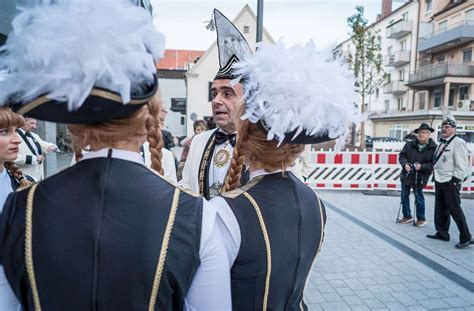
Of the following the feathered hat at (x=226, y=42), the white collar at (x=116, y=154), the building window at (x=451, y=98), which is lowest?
the white collar at (x=116, y=154)

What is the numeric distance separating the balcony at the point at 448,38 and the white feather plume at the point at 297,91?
108 feet

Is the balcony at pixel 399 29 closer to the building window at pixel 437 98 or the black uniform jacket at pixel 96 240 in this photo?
the building window at pixel 437 98

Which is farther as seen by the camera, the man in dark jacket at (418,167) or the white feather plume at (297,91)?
the man in dark jacket at (418,167)

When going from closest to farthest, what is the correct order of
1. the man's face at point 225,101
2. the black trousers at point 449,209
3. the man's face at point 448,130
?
the man's face at point 225,101
the black trousers at point 449,209
the man's face at point 448,130

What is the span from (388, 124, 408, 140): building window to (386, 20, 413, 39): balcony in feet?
30.3

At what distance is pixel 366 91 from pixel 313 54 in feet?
73.6

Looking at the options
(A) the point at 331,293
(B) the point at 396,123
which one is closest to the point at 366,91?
(B) the point at 396,123

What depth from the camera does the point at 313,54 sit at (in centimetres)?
142

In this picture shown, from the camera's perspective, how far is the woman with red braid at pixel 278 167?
129cm

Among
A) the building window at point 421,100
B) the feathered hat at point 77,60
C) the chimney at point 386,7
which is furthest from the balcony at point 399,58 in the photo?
the feathered hat at point 77,60

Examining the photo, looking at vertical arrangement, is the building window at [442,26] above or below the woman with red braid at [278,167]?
above

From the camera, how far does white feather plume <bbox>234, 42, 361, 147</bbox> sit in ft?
4.27

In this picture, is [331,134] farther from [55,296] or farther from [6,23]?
[6,23]

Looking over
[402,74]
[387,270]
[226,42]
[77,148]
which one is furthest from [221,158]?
[402,74]
